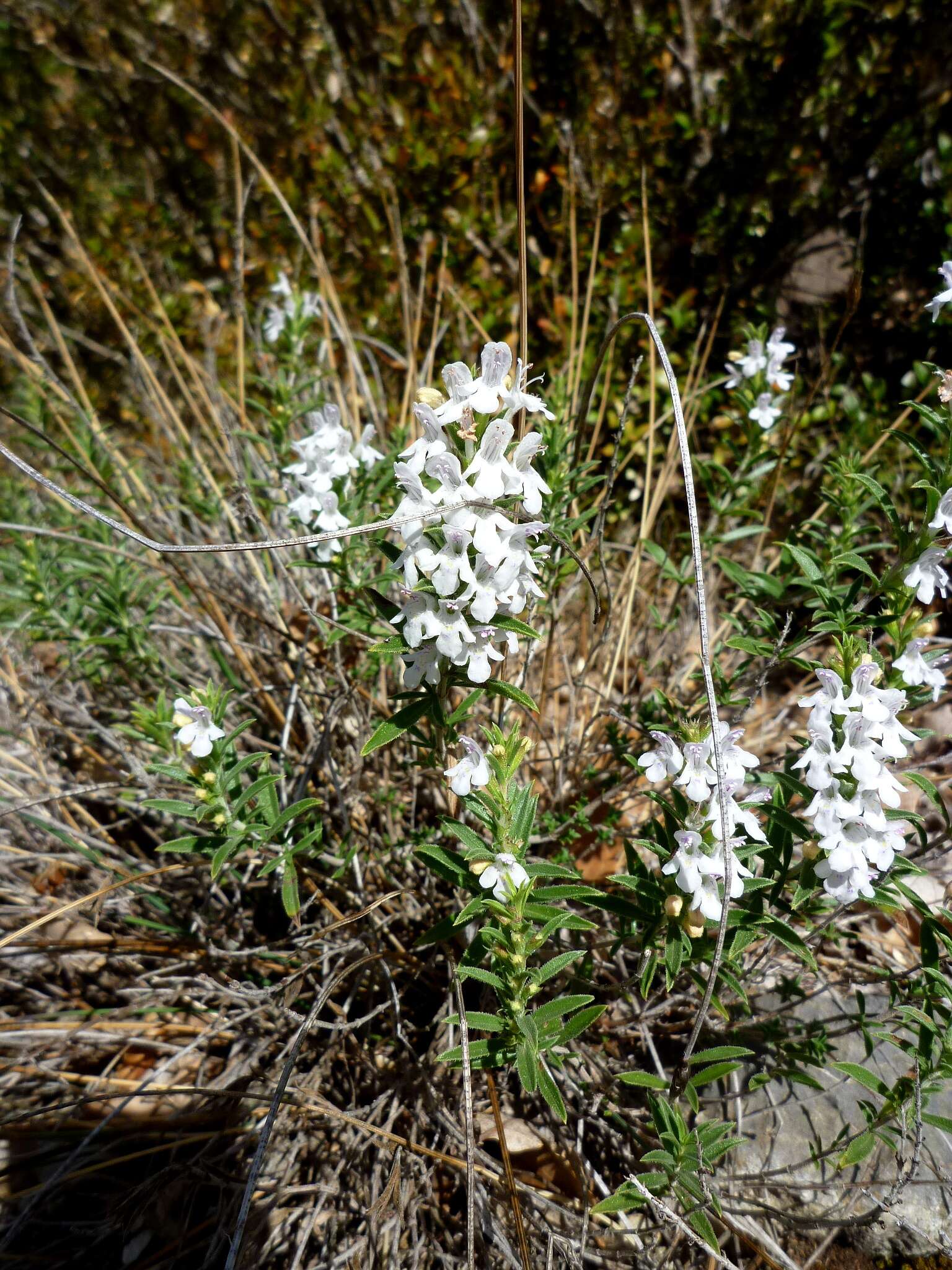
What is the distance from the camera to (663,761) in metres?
1.66

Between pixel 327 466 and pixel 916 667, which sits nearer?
pixel 916 667

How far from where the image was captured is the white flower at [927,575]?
5.67 feet

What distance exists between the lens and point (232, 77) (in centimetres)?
482

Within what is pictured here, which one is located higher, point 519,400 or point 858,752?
point 519,400

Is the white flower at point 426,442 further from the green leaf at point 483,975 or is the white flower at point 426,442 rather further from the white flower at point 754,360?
the white flower at point 754,360

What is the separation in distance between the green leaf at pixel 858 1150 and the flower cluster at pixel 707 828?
2.19ft

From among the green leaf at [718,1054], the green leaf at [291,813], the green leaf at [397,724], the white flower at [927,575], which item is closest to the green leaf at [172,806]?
the green leaf at [291,813]

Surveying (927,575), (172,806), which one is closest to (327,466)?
(172,806)

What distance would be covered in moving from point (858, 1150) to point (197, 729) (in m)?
1.77

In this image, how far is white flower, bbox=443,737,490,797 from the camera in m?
1.61

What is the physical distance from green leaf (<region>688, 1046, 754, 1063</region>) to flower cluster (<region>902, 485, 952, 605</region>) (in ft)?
3.45

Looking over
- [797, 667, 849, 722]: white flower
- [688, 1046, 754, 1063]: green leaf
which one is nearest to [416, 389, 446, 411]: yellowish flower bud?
[797, 667, 849, 722]: white flower

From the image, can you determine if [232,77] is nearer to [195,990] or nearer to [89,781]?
[89,781]

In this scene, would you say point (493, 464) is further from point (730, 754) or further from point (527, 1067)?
point (527, 1067)
